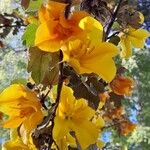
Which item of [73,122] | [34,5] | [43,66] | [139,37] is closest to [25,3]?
[34,5]

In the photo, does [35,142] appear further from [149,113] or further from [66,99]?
[149,113]

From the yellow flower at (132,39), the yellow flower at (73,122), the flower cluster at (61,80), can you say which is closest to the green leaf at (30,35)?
the flower cluster at (61,80)

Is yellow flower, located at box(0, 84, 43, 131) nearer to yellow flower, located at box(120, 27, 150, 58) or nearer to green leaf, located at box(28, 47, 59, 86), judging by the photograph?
green leaf, located at box(28, 47, 59, 86)

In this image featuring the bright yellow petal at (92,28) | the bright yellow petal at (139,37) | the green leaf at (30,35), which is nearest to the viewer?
the bright yellow petal at (92,28)

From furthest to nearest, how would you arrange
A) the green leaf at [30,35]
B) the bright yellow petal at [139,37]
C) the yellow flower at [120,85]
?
the yellow flower at [120,85] < the bright yellow petal at [139,37] < the green leaf at [30,35]

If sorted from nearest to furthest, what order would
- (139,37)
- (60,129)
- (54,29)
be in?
(54,29) → (60,129) → (139,37)

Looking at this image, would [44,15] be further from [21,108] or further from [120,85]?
[120,85]

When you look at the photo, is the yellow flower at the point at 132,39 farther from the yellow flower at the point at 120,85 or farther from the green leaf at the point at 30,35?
the green leaf at the point at 30,35
